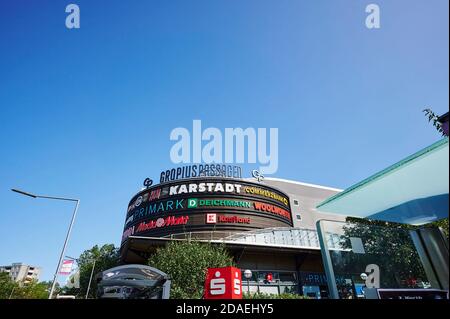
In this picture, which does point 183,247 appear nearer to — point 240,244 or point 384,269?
point 240,244

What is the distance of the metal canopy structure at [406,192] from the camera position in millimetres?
3027

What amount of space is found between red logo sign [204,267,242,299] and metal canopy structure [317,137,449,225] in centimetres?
831

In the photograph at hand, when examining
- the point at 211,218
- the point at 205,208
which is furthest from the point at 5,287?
the point at 211,218

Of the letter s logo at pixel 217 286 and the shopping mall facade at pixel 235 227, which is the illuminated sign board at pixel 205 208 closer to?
the shopping mall facade at pixel 235 227

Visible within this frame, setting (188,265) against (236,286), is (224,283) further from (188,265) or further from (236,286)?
(188,265)

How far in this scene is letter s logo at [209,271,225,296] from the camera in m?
11.7

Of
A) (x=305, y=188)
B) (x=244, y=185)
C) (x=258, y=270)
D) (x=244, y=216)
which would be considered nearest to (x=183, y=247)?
(x=258, y=270)

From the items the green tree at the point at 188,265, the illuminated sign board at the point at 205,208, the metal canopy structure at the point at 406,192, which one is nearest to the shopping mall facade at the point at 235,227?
the illuminated sign board at the point at 205,208

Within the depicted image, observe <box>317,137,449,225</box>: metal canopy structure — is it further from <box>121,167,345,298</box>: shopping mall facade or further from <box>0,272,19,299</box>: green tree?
<box>0,272,19,299</box>: green tree

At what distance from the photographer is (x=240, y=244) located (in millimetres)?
28250

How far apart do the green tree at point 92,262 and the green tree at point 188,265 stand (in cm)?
2872

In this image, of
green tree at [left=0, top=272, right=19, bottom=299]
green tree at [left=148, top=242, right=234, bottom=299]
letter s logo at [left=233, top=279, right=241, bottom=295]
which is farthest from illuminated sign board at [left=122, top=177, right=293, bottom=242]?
green tree at [left=0, top=272, right=19, bottom=299]
